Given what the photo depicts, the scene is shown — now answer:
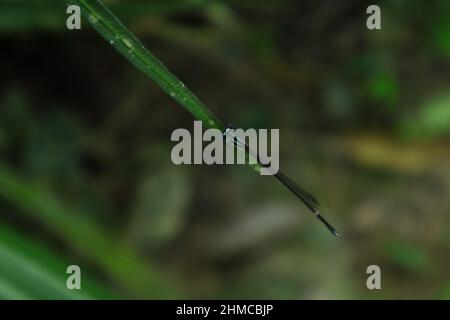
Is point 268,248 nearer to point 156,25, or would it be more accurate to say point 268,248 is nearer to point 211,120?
point 156,25

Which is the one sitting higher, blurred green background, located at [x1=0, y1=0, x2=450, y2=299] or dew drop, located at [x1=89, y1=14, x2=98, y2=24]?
blurred green background, located at [x1=0, y1=0, x2=450, y2=299]

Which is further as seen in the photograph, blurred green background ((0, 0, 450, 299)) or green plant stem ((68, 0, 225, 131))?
blurred green background ((0, 0, 450, 299))

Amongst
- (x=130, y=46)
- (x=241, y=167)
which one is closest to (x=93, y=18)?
(x=130, y=46)

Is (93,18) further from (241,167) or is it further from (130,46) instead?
(241,167)

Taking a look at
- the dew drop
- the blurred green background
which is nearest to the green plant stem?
the dew drop

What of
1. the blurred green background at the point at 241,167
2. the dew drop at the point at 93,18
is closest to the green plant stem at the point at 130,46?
the dew drop at the point at 93,18

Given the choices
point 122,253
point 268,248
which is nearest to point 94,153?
point 122,253

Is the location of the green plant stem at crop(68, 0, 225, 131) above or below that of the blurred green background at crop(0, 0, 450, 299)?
below

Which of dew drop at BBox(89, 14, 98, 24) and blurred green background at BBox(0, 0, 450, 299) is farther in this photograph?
blurred green background at BBox(0, 0, 450, 299)

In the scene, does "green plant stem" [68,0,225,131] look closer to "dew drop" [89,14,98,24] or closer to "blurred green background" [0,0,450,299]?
"dew drop" [89,14,98,24]
